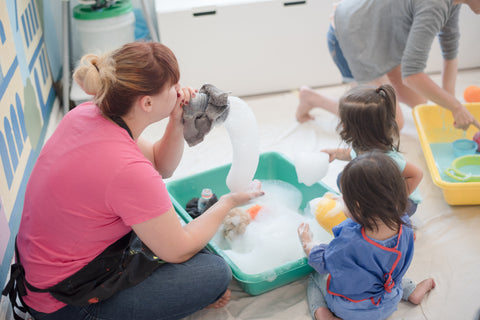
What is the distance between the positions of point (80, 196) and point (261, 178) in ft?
2.77

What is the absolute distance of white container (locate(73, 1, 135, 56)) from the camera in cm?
220

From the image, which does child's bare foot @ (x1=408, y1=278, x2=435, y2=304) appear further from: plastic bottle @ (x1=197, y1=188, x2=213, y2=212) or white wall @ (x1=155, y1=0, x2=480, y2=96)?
white wall @ (x1=155, y1=0, x2=480, y2=96)

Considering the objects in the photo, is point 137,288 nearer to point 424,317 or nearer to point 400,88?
point 424,317

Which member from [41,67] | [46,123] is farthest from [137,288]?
[41,67]

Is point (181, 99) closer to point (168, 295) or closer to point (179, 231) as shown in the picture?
point (179, 231)

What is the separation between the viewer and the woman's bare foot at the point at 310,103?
2078 mm

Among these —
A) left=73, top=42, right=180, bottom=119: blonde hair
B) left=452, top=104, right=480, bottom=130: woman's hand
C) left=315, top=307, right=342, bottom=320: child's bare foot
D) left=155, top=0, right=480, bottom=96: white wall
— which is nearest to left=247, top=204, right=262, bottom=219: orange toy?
left=315, top=307, right=342, bottom=320: child's bare foot

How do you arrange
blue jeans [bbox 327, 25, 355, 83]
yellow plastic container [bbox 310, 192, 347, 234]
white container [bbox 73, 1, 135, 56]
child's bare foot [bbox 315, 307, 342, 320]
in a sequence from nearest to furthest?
child's bare foot [bbox 315, 307, 342, 320]
yellow plastic container [bbox 310, 192, 347, 234]
blue jeans [bbox 327, 25, 355, 83]
white container [bbox 73, 1, 135, 56]

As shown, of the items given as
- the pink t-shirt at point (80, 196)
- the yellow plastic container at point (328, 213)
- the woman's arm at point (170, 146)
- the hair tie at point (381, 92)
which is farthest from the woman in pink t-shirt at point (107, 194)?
the hair tie at point (381, 92)

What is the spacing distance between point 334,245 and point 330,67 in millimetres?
1544

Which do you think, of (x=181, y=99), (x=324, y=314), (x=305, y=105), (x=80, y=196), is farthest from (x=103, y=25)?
(x=324, y=314)

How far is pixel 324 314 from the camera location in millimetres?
1187

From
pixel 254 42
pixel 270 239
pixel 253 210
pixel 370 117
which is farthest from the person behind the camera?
pixel 254 42

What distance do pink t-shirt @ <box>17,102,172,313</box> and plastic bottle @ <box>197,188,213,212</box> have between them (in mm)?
439
